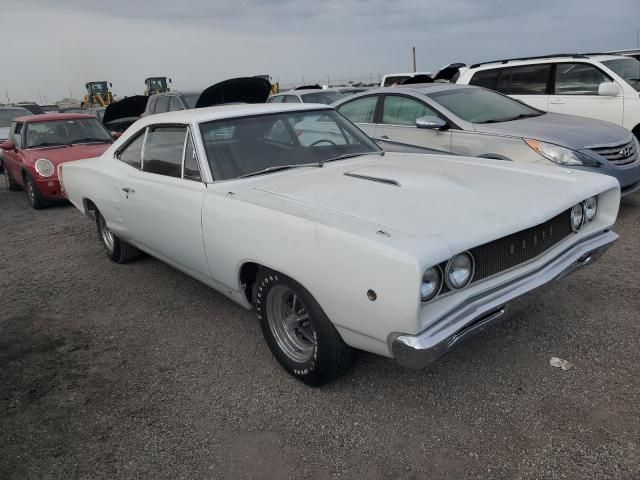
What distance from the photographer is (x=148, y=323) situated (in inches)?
151

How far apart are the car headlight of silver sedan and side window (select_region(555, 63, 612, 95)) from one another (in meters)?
2.72

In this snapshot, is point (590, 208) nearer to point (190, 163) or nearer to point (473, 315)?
point (473, 315)

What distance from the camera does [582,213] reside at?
3.06 metres

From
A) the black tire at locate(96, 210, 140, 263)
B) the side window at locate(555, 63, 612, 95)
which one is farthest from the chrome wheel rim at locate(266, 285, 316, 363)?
the side window at locate(555, 63, 612, 95)

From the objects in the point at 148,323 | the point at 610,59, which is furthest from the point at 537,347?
the point at 610,59

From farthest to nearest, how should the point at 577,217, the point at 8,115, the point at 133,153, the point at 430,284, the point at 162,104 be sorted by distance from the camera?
the point at 8,115 → the point at 162,104 → the point at 133,153 → the point at 577,217 → the point at 430,284

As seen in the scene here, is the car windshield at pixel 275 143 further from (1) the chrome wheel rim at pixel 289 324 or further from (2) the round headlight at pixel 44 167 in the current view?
(2) the round headlight at pixel 44 167

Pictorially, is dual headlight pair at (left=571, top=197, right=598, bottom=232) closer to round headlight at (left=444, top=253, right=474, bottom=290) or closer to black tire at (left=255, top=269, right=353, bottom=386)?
round headlight at (left=444, top=253, right=474, bottom=290)

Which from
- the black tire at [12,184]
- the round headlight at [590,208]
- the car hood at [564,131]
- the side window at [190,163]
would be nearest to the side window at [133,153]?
the side window at [190,163]

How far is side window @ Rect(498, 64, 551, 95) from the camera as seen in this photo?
759 cm

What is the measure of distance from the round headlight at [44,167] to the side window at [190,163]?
538 cm

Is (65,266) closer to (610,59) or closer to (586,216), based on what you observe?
(586,216)

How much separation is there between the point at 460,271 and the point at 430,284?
204mm

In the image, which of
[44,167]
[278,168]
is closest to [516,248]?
[278,168]
